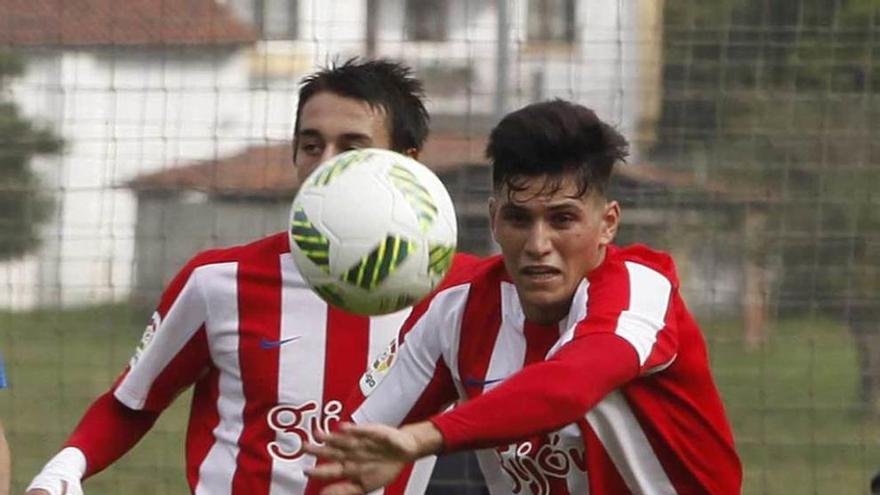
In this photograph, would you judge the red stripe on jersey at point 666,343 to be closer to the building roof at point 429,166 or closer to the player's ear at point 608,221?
the player's ear at point 608,221

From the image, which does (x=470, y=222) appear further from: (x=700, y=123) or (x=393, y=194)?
(x=393, y=194)

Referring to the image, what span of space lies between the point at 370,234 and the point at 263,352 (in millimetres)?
1156

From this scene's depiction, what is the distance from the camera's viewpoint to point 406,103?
5.21 metres

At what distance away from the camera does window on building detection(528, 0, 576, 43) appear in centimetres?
682

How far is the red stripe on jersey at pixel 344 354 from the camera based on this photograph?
16.7 feet

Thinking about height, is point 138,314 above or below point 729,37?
below

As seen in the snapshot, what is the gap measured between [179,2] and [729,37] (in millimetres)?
1850

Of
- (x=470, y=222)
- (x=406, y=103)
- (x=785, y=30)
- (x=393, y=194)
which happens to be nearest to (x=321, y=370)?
(x=406, y=103)

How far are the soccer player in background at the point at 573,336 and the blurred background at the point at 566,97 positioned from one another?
2.39m

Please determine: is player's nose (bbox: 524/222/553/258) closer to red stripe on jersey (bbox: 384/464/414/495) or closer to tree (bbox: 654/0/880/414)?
red stripe on jersey (bbox: 384/464/414/495)

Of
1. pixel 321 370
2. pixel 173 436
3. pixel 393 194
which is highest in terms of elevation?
pixel 393 194

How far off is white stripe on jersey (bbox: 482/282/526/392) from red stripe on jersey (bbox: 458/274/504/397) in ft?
0.04

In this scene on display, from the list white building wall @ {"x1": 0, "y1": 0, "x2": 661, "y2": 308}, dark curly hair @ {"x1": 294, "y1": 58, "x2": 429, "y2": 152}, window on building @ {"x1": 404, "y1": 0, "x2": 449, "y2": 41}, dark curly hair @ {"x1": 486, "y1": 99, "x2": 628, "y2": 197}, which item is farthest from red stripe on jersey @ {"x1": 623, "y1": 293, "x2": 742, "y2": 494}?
window on building @ {"x1": 404, "y1": 0, "x2": 449, "y2": 41}

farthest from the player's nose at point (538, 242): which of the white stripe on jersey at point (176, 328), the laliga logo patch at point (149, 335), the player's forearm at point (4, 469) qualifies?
the player's forearm at point (4, 469)
